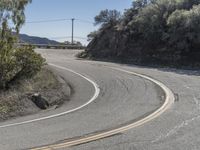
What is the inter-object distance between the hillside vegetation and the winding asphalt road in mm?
10506

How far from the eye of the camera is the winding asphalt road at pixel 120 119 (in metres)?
9.73

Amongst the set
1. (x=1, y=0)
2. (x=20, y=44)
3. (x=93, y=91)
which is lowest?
(x=93, y=91)

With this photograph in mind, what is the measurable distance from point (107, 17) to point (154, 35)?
10.6 metres

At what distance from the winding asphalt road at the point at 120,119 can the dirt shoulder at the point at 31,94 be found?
0.62 metres

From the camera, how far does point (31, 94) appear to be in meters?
17.4

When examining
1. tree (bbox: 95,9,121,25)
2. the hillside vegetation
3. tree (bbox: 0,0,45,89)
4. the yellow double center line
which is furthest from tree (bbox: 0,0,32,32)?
tree (bbox: 95,9,121,25)

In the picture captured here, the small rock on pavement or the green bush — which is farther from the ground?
the green bush

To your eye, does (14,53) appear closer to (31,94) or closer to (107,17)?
(31,94)

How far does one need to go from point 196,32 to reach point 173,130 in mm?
21633

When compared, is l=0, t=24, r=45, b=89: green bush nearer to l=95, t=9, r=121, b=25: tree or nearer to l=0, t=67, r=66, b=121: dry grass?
l=0, t=67, r=66, b=121: dry grass

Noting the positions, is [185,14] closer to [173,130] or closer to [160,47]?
[160,47]

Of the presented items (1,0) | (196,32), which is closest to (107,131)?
(1,0)

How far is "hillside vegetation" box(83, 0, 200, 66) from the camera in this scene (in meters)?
32.0

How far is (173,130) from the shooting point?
1089 centimetres
